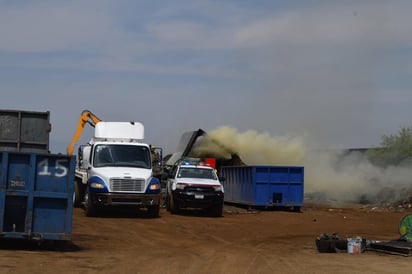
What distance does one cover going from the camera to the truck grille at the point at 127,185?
24172mm

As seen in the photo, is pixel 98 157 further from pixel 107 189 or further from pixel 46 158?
pixel 46 158

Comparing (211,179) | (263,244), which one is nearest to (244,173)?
(211,179)

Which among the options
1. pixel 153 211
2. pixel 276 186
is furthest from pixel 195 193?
pixel 276 186

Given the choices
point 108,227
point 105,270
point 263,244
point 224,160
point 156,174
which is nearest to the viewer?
point 105,270

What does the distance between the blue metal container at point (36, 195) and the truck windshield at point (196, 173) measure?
534 inches

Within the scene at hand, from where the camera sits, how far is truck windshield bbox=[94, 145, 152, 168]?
988 inches

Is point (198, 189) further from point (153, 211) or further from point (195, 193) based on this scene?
point (153, 211)

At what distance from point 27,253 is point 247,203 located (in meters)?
18.1

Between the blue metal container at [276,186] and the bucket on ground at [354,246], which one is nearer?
the bucket on ground at [354,246]

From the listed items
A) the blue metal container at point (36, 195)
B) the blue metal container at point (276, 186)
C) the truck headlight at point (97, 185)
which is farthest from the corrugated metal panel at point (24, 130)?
the blue metal container at point (276, 186)

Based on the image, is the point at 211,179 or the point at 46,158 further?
the point at 211,179

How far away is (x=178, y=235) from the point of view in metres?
19.7

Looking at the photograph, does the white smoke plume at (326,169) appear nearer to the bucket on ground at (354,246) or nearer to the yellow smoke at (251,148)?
the yellow smoke at (251,148)

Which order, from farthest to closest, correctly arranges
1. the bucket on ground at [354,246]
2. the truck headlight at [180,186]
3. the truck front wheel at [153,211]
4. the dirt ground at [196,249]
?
the truck headlight at [180,186], the truck front wheel at [153,211], the bucket on ground at [354,246], the dirt ground at [196,249]
